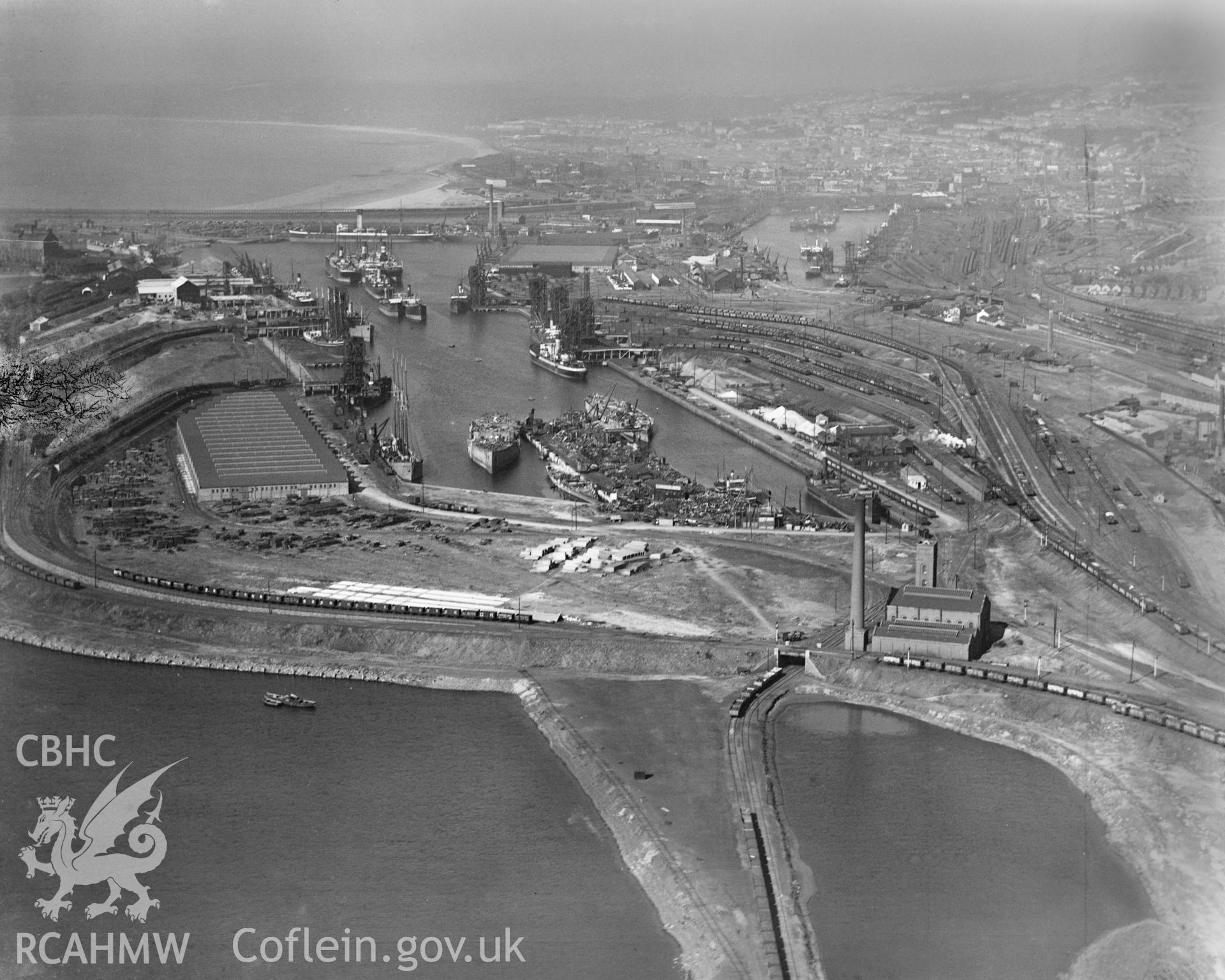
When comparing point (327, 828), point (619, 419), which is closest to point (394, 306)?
point (619, 419)

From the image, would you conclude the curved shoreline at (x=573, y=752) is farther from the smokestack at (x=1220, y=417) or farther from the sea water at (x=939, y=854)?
the smokestack at (x=1220, y=417)

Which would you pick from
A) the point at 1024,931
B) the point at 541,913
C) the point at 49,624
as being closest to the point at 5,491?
the point at 49,624

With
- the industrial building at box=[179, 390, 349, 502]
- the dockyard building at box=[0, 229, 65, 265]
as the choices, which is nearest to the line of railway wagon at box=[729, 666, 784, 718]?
the industrial building at box=[179, 390, 349, 502]

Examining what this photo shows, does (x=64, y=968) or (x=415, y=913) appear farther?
(x=415, y=913)

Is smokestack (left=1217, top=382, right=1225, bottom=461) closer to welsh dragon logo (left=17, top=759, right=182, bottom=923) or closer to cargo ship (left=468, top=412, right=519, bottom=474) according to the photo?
cargo ship (left=468, top=412, right=519, bottom=474)

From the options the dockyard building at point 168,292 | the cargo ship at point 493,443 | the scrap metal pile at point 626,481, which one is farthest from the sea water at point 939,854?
the dockyard building at point 168,292

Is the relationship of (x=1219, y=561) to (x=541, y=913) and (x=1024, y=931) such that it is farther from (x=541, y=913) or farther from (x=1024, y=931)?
(x=541, y=913)

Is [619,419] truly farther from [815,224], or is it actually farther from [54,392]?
[815,224]
